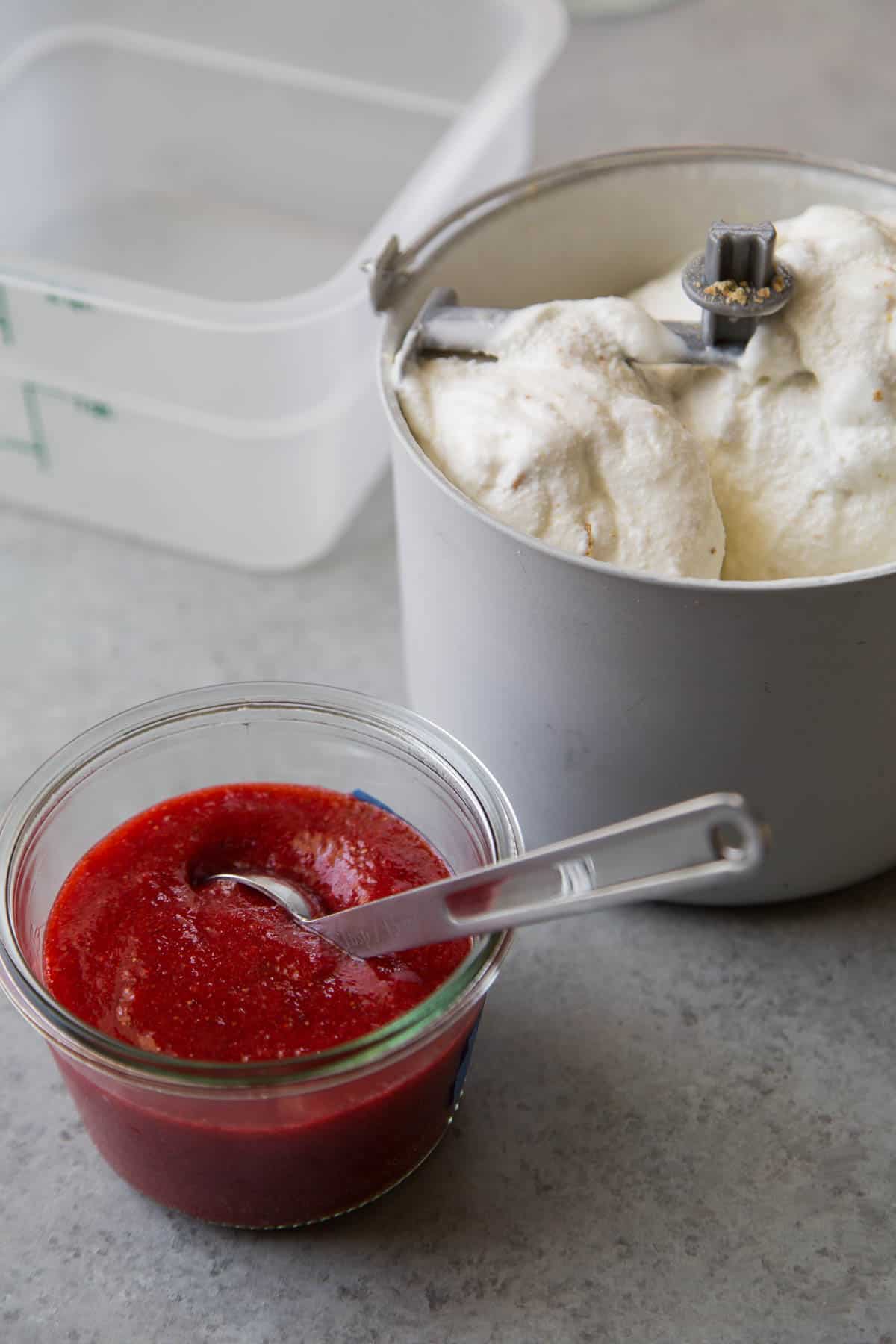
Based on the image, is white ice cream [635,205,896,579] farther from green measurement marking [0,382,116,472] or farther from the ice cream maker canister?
green measurement marking [0,382,116,472]

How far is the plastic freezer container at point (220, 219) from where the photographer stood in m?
1.05

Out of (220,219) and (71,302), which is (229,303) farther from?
(220,219)

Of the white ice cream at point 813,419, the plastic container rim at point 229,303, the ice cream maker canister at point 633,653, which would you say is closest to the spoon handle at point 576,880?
the ice cream maker canister at point 633,653

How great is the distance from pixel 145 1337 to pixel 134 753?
294 mm

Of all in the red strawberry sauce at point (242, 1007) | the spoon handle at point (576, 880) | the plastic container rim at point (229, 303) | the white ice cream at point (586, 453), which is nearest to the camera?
the spoon handle at point (576, 880)

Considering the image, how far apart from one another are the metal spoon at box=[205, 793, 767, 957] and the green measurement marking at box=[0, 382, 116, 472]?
490 mm

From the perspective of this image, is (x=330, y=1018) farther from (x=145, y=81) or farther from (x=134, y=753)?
(x=145, y=81)

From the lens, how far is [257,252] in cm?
131

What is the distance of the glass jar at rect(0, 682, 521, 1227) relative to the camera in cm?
64

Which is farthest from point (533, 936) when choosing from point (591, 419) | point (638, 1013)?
point (591, 419)

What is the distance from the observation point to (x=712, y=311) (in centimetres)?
81

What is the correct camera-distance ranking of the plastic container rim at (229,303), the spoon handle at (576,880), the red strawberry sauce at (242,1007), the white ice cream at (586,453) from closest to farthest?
the spoon handle at (576,880) → the red strawberry sauce at (242,1007) → the white ice cream at (586,453) → the plastic container rim at (229,303)

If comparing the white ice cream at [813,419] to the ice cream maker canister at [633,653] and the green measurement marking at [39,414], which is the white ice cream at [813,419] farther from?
the green measurement marking at [39,414]

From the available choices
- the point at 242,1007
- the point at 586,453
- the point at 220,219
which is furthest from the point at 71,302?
the point at 242,1007
